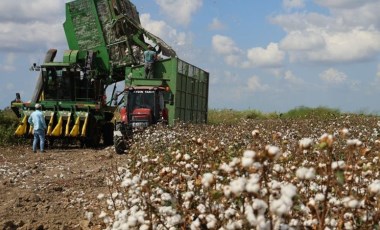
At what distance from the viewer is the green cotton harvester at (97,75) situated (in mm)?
18484

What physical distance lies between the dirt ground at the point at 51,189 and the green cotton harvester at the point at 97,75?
2.22 metres

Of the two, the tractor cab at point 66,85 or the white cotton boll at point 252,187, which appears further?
the tractor cab at point 66,85

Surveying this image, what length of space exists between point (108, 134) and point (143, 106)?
3.94 meters

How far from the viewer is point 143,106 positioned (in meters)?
16.6

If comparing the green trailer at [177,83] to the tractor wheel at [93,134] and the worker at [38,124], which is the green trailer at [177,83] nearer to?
the tractor wheel at [93,134]

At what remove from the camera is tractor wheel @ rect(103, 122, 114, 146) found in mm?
20016

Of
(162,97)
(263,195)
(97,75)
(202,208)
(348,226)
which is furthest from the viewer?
(97,75)

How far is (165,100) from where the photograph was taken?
17.5m

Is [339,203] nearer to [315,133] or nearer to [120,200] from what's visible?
[120,200]

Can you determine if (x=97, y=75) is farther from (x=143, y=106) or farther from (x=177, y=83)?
(x=143, y=106)

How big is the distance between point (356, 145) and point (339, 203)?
1.28ft

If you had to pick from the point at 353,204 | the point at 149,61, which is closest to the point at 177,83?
the point at 149,61

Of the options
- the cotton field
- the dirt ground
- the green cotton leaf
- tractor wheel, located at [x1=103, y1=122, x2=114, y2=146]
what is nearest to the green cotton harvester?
tractor wheel, located at [x1=103, y1=122, x2=114, y2=146]

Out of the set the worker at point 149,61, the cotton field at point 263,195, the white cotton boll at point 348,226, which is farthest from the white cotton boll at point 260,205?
the worker at point 149,61
